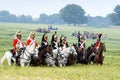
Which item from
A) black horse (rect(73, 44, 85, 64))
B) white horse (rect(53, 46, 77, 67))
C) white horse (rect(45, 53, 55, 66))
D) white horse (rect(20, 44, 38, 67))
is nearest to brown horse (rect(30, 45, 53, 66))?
white horse (rect(45, 53, 55, 66))

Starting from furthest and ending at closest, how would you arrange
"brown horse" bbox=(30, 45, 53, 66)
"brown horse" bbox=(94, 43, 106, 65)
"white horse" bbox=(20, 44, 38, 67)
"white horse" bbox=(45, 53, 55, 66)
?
1. "brown horse" bbox=(94, 43, 106, 65)
2. "white horse" bbox=(45, 53, 55, 66)
3. "brown horse" bbox=(30, 45, 53, 66)
4. "white horse" bbox=(20, 44, 38, 67)

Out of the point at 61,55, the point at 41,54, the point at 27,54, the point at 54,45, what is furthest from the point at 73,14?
the point at 27,54

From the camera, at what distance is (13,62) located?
72.9ft

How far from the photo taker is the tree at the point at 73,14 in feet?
544

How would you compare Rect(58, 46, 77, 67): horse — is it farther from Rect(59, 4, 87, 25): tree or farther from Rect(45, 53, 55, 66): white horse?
Rect(59, 4, 87, 25): tree

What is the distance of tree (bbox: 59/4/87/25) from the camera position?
16575cm

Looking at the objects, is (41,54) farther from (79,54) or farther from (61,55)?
(79,54)

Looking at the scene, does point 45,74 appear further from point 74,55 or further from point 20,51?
point 74,55

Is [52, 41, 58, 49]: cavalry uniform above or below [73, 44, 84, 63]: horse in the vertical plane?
above

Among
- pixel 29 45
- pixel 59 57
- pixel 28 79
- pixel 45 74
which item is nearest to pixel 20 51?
pixel 29 45

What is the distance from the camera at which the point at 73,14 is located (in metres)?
171

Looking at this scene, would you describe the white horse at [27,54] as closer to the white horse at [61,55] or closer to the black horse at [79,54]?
the white horse at [61,55]

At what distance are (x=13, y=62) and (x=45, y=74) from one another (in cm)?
513

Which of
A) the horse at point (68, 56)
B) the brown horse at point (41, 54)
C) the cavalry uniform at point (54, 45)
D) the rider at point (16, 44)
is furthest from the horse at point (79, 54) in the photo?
the rider at point (16, 44)
